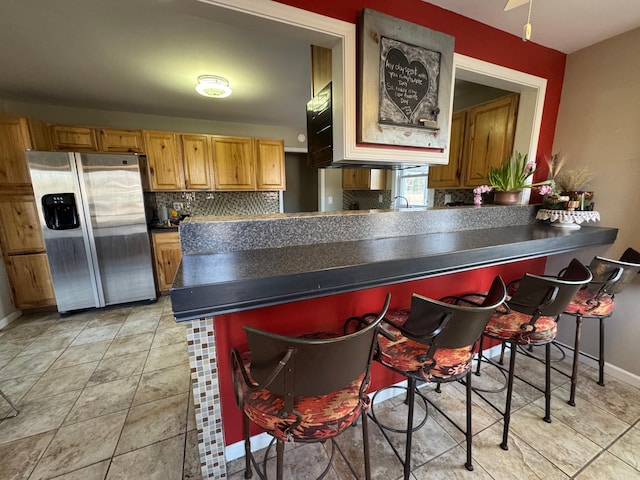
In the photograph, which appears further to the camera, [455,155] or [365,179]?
[365,179]

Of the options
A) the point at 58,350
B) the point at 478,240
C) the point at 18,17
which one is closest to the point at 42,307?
the point at 58,350

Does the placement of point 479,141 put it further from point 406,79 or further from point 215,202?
point 215,202

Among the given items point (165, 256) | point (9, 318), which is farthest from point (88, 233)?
point (9, 318)

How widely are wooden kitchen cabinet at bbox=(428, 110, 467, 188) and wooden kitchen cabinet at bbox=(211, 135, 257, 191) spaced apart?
106 inches

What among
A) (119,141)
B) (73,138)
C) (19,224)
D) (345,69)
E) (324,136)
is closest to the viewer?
(345,69)

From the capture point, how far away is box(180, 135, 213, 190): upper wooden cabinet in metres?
3.60

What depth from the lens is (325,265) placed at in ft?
3.24

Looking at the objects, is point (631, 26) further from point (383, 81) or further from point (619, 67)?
point (383, 81)

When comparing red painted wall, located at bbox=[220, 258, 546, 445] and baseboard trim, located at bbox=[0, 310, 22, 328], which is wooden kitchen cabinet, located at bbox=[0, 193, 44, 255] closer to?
baseboard trim, located at bbox=[0, 310, 22, 328]

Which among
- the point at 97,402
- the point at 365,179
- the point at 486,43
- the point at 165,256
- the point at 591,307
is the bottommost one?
the point at 97,402

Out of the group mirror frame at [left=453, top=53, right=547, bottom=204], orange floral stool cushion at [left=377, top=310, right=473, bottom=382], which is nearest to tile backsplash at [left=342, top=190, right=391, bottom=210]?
mirror frame at [left=453, top=53, right=547, bottom=204]

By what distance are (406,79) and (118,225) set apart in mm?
3354

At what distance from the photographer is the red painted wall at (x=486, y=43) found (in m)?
1.37

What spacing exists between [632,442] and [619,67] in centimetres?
243
